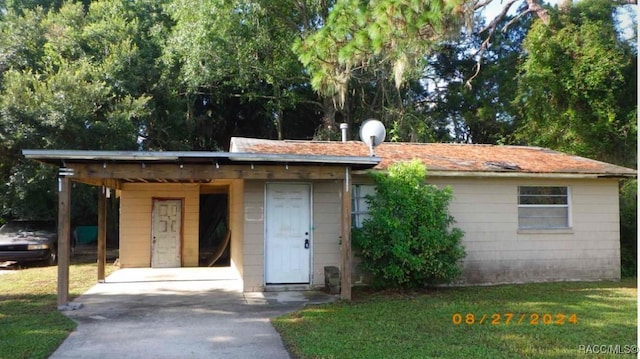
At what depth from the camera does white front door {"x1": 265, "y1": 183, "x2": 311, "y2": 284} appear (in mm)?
9805

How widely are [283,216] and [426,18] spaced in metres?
4.52

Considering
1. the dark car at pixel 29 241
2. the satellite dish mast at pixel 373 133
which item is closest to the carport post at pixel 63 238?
the satellite dish mast at pixel 373 133

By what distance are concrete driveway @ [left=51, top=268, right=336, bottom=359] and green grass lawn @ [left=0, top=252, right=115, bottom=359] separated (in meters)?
0.19

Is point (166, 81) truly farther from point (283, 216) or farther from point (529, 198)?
point (529, 198)

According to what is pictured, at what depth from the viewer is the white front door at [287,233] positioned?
386 inches

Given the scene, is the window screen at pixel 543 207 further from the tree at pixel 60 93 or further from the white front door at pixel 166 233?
the tree at pixel 60 93

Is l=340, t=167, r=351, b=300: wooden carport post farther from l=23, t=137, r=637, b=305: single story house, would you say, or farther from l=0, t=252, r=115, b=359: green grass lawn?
l=0, t=252, r=115, b=359: green grass lawn

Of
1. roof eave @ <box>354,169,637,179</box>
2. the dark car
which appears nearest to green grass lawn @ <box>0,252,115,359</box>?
the dark car

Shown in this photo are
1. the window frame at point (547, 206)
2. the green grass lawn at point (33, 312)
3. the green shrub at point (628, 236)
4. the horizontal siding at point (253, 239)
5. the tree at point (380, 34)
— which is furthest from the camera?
the green shrub at point (628, 236)

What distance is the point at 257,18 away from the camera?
1870 centimetres

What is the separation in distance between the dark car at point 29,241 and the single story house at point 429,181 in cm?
305

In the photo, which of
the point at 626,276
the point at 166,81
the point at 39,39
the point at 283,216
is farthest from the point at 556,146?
the point at 39,39

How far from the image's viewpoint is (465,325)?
6.75m

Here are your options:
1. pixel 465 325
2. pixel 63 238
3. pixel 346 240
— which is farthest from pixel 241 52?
pixel 465 325
